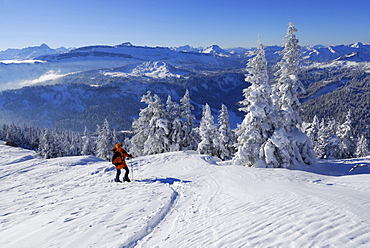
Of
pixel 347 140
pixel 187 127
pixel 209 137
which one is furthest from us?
pixel 347 140

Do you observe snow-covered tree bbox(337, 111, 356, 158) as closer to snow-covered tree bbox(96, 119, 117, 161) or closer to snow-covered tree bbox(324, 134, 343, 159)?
snow-covered tree bbox(324, 134, 343, 159)

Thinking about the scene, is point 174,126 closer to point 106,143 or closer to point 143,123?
point 143,123

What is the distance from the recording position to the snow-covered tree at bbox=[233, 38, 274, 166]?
17909 mm

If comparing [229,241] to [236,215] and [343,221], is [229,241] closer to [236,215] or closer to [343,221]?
[236,215]

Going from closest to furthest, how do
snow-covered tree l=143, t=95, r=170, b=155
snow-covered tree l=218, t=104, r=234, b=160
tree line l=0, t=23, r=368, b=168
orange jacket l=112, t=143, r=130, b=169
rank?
orange jacket l=112, t=143, r=130, b=169 < tree line l=0, t=23, r=368, b=168 < snow-covered tree l=218, t=104, r=234, b=160 < snow-covered tree l=143, t=95, r=170, b=155

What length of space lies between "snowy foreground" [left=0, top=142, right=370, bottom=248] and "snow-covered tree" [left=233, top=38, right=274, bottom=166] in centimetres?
581

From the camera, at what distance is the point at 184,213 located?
7195 millimetres

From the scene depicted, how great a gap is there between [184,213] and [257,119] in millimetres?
13140

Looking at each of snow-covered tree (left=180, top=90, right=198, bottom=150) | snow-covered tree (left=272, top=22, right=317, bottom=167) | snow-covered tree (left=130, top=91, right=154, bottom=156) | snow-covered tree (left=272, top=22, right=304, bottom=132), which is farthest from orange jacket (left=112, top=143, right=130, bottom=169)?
snow-covered tree (left=180, top=90, right=198, bottom=150)

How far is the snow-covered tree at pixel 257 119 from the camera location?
17.9 meters

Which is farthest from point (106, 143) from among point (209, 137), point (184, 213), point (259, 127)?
point (184, 213)

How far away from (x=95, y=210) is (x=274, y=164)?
14570mm

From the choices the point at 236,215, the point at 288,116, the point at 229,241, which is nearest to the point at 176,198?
the point at 236,215

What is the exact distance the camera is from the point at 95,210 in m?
7.50
